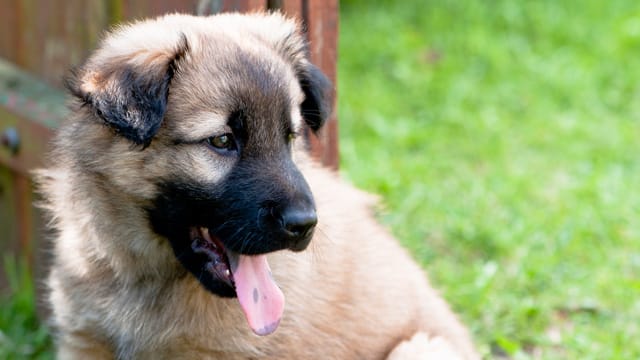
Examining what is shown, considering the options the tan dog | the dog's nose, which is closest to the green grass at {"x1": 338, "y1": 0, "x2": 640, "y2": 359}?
the tan dog

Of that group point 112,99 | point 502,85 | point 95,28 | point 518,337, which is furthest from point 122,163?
A: point 502,85

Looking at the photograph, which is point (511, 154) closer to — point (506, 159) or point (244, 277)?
point (506, 159)

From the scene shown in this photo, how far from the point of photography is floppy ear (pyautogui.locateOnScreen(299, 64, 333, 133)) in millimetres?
4406

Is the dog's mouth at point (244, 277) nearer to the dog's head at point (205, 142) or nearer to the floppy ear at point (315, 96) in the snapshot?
the dog's head at point (205, 142)

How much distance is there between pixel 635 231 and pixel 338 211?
2543mm

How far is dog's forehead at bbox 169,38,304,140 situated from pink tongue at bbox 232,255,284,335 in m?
0.48

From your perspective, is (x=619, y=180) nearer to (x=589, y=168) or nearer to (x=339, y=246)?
(x=589, y=168)

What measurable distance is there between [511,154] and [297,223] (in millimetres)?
4023

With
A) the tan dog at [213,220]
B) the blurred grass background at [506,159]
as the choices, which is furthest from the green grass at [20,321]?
the tan dog at [213,220]

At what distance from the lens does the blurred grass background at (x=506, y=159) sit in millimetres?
5738

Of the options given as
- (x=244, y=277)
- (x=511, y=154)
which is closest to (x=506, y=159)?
(x=511, y=154)

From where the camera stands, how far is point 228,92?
13.0 ft

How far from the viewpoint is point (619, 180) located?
715cm

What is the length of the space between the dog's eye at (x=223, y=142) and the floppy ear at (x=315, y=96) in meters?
0.55
